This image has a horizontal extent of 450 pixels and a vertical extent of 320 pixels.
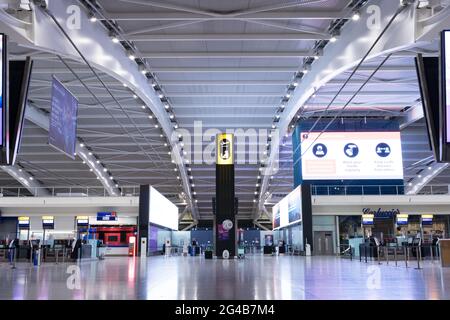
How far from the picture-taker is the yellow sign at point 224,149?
1001 inches

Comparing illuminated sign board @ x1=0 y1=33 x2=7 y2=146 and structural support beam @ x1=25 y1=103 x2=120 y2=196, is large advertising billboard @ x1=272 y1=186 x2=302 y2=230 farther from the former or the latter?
illuminated sign board @ x1=0 y1=33 x2=7 y2=146

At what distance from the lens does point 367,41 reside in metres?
16.9

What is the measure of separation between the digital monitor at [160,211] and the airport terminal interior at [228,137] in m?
0.29

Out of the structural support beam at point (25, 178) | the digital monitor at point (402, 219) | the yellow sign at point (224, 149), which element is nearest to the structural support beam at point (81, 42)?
the yellow sign at point (224, 149)

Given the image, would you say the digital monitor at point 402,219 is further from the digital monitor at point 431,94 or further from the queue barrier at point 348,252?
the digital monitor at point 431,94

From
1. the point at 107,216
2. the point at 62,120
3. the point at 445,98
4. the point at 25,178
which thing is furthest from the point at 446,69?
the point at 25,178

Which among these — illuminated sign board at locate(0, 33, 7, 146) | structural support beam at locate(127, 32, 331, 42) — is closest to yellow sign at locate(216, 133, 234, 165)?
structural support beam at locate(127, 32, 331, 42)

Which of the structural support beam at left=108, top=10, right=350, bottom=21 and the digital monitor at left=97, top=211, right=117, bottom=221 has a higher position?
the structural support beam at left=108, top=10, right=350, bottom=21

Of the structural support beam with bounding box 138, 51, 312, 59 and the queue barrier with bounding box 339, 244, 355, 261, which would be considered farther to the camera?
the queue barrier with bounding box 339, 244, 355, 261

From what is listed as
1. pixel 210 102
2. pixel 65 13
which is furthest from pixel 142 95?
pixel 65 13

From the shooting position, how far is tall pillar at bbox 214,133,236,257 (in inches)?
953

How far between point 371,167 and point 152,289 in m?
26.7

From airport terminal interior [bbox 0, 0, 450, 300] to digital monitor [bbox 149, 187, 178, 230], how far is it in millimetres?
290
